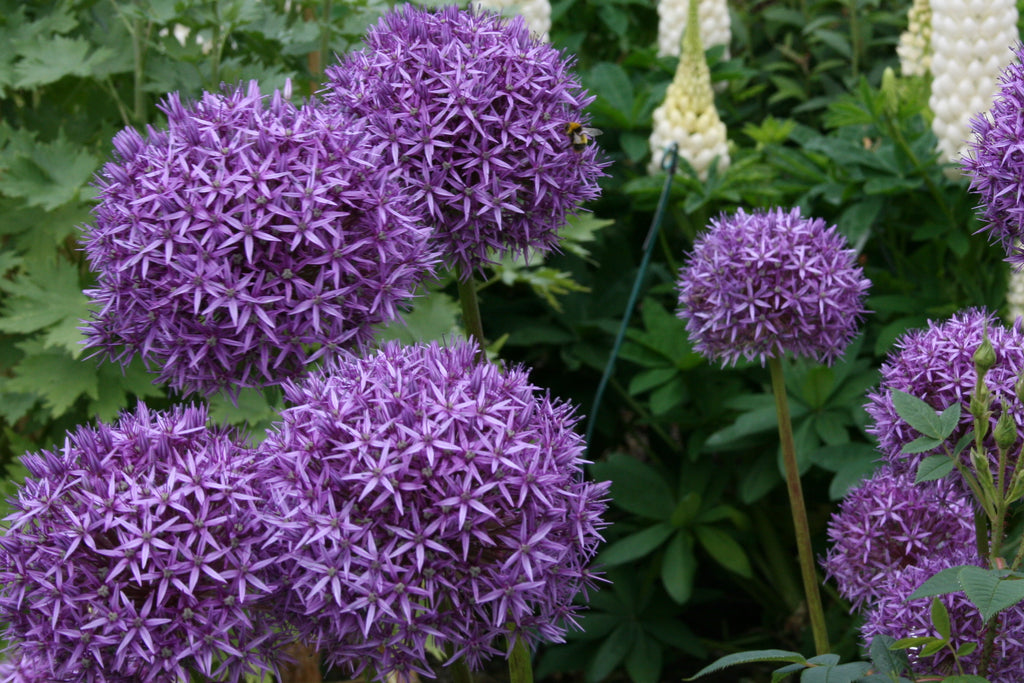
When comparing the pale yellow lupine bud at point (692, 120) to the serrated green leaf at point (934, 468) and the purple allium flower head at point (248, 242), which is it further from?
the serrated green leaf at point (934, 468)

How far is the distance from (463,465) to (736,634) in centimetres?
306

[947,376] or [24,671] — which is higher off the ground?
[947,376]

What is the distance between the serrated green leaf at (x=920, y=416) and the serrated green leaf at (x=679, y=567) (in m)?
1.71

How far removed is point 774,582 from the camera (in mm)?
3582

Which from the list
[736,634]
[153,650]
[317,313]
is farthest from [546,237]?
[736,634]

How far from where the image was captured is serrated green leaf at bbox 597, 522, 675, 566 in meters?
3.15

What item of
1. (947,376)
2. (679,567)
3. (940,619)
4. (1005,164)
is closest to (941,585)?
(940,619)

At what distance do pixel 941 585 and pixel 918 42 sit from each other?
286cm

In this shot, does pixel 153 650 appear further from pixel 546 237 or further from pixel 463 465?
pixel 546 237

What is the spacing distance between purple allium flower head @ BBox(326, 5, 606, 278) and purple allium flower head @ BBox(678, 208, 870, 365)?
0.43 m

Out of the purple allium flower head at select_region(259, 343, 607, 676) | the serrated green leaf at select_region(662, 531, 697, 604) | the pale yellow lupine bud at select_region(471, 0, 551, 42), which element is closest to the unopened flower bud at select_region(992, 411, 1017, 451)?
the purple allium flower head at select_region(259, 343, 607, 676)

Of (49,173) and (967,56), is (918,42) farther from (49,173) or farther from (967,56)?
(49,173)

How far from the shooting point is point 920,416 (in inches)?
56.2

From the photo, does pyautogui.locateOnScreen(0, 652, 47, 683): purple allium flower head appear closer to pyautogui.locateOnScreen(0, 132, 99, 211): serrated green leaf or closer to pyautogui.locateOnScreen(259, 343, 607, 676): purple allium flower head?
pyautogui.locateOnScreen(259, 343, 607, 676): purple allium flower head
